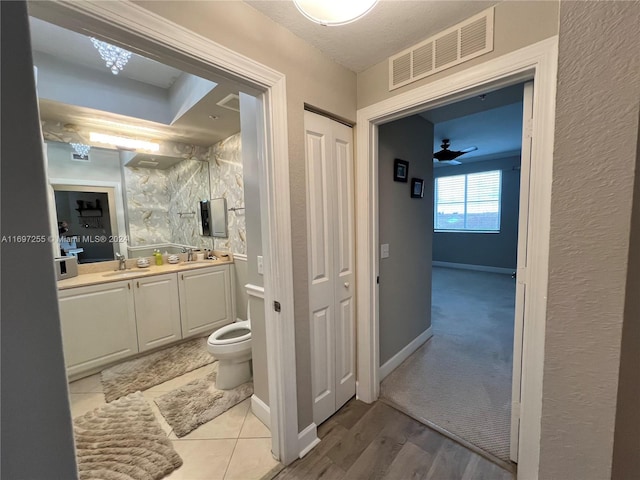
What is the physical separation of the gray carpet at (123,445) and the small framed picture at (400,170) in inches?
96.9

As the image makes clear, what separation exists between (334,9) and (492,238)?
6288mm

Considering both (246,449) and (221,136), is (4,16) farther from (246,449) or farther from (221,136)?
(221,136)

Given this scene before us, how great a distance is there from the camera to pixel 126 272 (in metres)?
2.71

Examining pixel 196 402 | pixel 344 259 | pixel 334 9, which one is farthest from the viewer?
pixel 196 402

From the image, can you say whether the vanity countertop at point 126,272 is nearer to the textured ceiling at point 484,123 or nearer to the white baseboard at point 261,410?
the white baseboard at point 261,410

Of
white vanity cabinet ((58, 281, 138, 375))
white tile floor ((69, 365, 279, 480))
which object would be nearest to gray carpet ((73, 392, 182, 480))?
white tile floor ((69, 365, 279, 480))

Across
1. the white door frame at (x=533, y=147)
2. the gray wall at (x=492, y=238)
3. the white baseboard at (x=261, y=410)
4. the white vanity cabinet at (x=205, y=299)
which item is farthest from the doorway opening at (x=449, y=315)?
the white vanity cabinet at (x=205, y=299)

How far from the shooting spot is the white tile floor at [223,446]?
1.42 meters

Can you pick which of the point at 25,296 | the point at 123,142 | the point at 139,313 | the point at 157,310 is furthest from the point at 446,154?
the point at 25,296

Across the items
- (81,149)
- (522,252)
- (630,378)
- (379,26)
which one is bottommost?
(630,378)

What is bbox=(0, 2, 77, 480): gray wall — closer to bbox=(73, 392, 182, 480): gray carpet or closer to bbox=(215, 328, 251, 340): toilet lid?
bbox=(73, 392, 182, 480): gray carpet

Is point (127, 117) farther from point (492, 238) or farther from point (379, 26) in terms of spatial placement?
point (492, 238)

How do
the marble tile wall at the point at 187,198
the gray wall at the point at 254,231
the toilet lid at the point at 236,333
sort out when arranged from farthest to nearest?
the marble tile wall at the point at 187,198 → the toilet lid at the point at 236,333 → the gray wall at the point at 254,231

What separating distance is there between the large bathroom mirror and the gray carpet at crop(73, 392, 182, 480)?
1.55m
